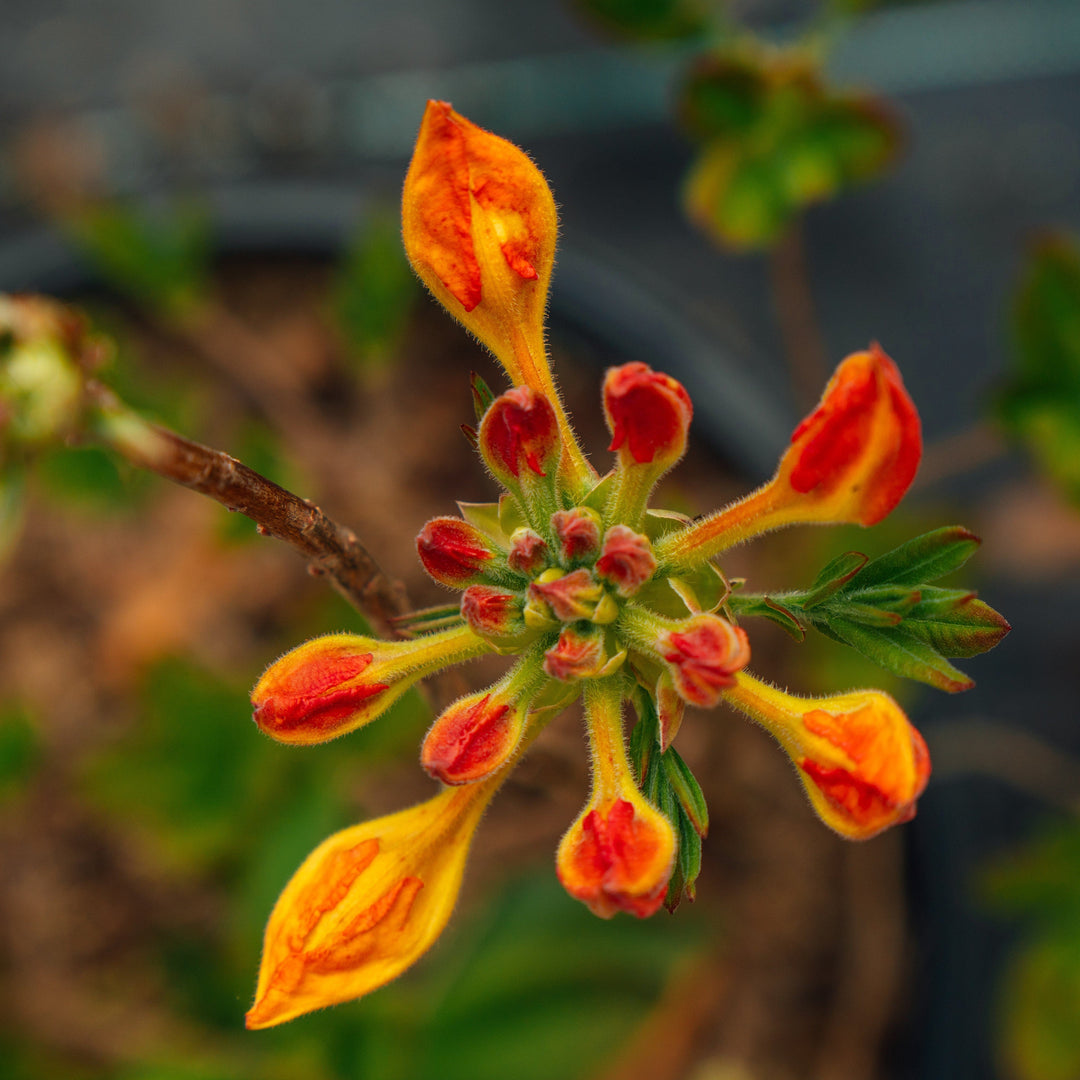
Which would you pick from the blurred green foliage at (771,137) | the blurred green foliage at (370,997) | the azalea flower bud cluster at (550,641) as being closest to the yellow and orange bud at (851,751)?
the azalea flower bud cluster at (550,641)

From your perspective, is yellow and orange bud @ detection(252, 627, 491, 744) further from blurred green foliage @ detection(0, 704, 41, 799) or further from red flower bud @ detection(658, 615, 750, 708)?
blurred green foliage @ detection(0, 704, 41, 799)

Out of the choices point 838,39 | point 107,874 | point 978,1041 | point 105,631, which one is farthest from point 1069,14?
point 107,874

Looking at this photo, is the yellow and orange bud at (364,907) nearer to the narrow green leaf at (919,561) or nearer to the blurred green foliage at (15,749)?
the narrow green leaf at (919,561)

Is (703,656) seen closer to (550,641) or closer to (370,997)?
(550,641)

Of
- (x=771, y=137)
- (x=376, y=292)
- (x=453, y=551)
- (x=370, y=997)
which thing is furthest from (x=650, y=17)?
(x=370, y=997)

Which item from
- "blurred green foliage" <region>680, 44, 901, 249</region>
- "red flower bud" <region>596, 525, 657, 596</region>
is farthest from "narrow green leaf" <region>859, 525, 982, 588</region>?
"blurred green foliage" <region>680, 44, 901, 249</region>

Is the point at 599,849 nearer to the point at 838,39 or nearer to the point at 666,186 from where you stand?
the point at 666,186
